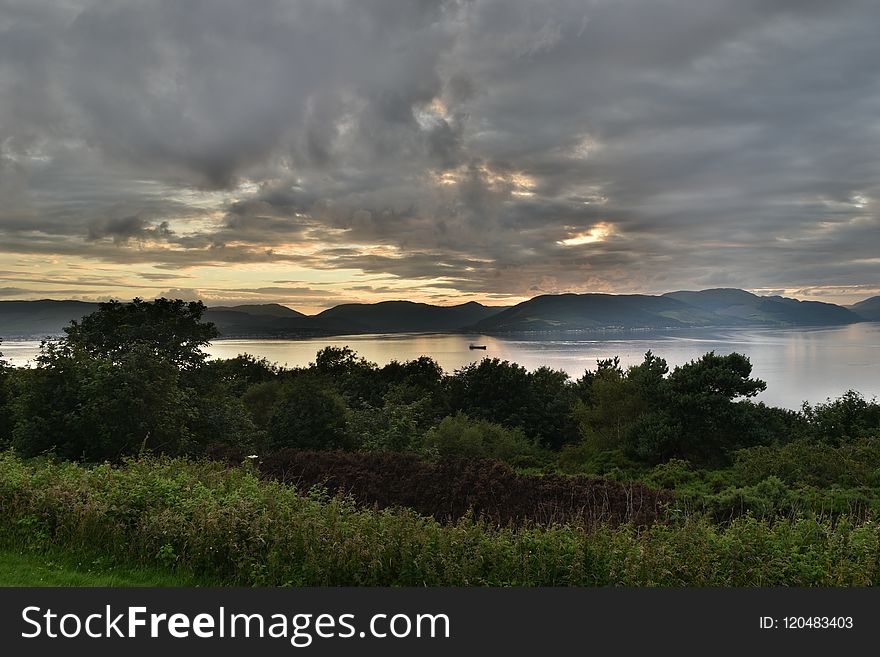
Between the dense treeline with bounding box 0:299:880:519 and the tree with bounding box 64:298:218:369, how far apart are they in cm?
7

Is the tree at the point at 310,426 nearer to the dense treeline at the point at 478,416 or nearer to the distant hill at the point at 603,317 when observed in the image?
the dense treeline at the point at 478,416

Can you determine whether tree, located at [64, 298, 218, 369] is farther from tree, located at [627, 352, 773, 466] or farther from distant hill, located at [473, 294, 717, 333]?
distant hill, located at [473, 294, 717, 333]

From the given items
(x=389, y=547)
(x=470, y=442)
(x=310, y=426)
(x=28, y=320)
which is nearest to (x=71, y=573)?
Answer: (x=389, y=547)

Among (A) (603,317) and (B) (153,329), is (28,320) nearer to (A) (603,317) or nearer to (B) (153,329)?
(B) (153,329)

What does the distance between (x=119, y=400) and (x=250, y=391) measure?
98.0 feet

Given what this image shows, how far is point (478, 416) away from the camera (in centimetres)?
4262

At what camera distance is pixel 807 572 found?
6.76 m

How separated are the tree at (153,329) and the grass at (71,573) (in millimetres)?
18782

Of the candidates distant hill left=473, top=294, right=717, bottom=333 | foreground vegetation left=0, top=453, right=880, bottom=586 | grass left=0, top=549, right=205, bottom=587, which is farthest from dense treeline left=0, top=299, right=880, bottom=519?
distant hill left=473, top=294, right=717, bottom=333

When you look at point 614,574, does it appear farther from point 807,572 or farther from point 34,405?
point 34,405

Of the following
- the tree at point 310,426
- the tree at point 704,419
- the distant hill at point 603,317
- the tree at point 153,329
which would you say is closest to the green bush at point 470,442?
the tree at point 310,426

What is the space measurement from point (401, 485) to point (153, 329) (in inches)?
734

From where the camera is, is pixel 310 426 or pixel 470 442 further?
pixel 470 442

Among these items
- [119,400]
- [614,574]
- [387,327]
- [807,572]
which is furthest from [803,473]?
[387,327]
